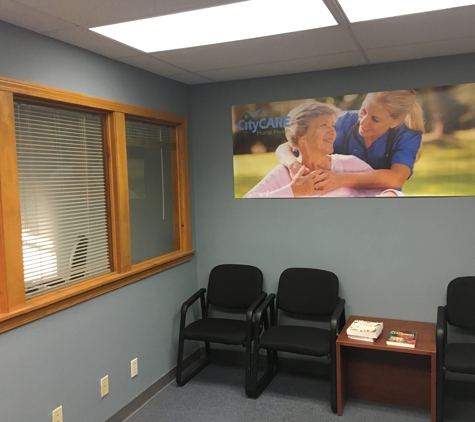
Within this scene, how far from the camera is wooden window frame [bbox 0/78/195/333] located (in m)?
2.25

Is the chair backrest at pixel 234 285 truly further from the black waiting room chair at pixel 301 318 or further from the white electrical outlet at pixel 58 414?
the white electrical outlet at pixel 58 414

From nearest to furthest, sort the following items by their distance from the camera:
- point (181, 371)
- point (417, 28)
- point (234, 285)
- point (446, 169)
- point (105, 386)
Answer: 1. point (417, 28)
2. point (105, 386)
3. point (446, 169)
4. point (181, 371)
5. point (234, 285)

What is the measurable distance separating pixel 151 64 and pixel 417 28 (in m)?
1.70

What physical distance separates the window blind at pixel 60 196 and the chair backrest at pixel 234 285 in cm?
105

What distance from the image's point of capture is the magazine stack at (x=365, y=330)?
3.04 meters

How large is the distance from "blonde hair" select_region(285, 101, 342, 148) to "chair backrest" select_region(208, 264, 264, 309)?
1104 mm

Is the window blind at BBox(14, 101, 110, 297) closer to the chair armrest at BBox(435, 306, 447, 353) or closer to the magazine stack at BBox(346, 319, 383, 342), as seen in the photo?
the magazine stack at BBox(346, 319, 383, 342)

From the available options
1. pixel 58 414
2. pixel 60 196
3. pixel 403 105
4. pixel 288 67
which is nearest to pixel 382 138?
pixel 403 105

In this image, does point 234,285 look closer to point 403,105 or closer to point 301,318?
point 301,318

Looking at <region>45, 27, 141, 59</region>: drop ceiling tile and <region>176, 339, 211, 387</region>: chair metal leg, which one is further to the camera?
<region>176, 339, 211, 387</region>: chair metal leg

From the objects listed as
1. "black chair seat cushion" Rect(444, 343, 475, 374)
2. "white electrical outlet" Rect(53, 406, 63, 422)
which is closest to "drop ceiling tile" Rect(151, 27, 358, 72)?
"black chair seat cushion" Rect(444, 343, 475, 374)

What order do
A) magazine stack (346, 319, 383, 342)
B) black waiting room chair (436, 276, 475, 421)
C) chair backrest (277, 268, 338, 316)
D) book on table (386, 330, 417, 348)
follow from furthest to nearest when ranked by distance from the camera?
chair backrest (277, 268, 338, 316) < magazine stack (346, 319, 383, 342) < book on table (386, 330, 417, 348) < black waiting room chair (436, 276, 475, 421)

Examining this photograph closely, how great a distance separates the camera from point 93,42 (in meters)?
2.60

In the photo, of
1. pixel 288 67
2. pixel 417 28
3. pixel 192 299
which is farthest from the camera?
pixel 192 299
